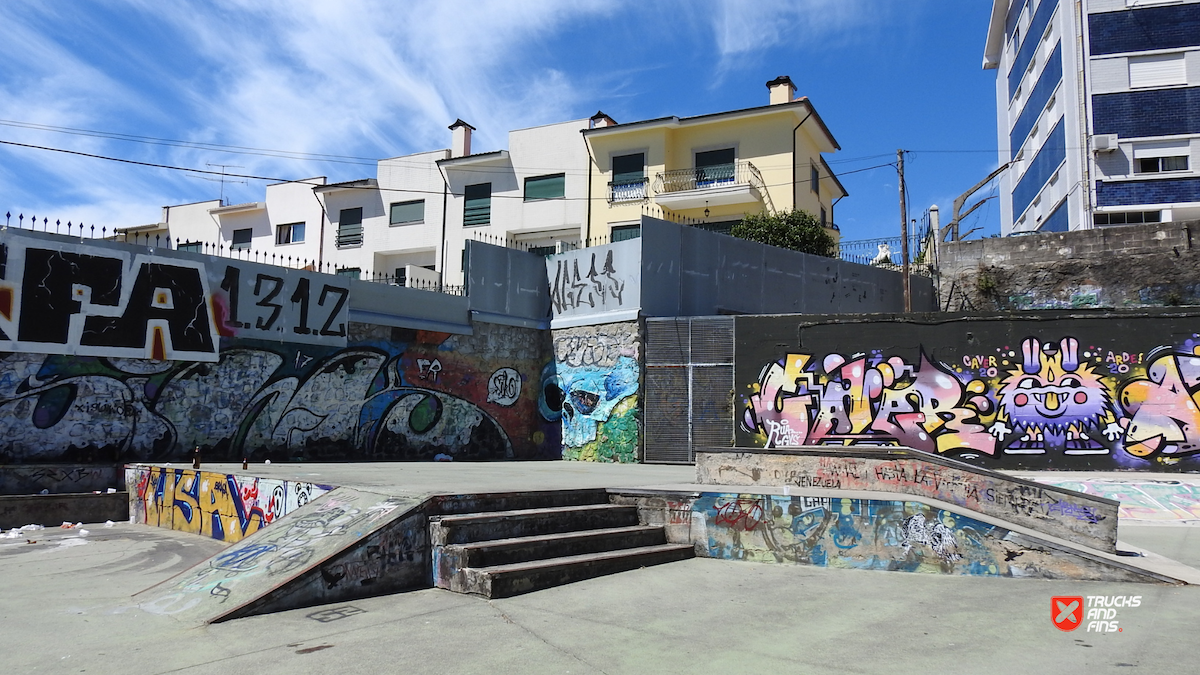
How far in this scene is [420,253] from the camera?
32.0 m

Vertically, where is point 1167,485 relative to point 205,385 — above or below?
below

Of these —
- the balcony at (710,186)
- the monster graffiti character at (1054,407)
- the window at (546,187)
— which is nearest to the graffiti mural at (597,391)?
the monster graffiti character at (1054,407)

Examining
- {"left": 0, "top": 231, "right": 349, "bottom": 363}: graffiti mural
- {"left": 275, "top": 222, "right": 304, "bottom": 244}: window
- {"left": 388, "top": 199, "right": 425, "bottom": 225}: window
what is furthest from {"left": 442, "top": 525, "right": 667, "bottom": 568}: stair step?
{"left": 275, "top": 222, "right": 304, "bottom": 244}: window

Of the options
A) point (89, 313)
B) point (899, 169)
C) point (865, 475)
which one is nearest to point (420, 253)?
point (899, 169)

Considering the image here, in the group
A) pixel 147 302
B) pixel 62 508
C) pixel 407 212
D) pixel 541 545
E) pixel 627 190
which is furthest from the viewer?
pixel 407 212

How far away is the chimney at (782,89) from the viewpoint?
28516 mm

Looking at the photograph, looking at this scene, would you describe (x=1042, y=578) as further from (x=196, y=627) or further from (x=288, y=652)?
(x=196, y=627)

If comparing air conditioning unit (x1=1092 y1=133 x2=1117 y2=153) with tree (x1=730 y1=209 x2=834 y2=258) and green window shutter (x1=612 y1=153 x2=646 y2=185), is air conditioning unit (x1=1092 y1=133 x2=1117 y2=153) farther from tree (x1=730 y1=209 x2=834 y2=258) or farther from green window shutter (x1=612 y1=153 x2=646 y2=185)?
green window shutter (x1=612 y1=153 x2=646 y2=185)

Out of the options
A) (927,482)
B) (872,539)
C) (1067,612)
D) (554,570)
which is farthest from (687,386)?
(1067,612)

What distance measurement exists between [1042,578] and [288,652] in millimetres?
6128

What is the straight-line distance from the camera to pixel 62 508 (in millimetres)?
10742

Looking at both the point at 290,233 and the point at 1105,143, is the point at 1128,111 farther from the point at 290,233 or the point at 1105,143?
the point at 290,233

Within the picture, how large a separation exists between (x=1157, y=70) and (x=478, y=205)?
77.1 feet

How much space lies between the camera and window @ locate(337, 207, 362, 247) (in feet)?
108
